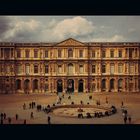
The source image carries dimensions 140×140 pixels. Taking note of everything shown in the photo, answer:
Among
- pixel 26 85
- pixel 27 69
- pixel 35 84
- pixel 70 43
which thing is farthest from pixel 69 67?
pixel 26 85

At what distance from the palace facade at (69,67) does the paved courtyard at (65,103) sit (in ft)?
4.94

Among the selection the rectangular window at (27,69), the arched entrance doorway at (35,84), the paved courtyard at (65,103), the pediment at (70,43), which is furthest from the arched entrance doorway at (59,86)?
the pediment at (70,43)

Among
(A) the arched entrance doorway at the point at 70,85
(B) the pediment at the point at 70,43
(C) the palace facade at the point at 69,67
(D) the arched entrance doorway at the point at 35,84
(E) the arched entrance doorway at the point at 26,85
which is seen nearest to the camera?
(B) the pediment at the point at 70,43

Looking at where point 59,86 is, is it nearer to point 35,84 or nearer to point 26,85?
point 35,84

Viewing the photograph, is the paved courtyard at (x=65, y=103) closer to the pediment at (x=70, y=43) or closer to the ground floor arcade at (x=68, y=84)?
the ground floor arcade at (x=68, y=84)

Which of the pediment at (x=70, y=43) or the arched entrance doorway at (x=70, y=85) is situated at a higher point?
the pediment at (x=70, y=43)

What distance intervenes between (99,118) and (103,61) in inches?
485

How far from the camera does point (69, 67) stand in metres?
38.1

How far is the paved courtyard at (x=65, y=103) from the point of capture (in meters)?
26.2

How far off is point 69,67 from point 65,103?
23.2ft
